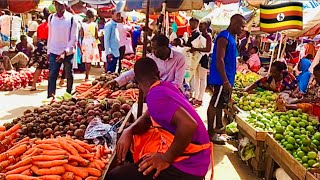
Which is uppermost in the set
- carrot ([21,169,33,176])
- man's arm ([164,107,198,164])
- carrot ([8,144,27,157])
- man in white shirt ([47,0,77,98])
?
man in white shirt ([47,0,77,98])

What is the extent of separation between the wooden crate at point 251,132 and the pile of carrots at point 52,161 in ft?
7.67

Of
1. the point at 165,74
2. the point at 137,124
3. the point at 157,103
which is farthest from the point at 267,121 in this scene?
the point at 157,103

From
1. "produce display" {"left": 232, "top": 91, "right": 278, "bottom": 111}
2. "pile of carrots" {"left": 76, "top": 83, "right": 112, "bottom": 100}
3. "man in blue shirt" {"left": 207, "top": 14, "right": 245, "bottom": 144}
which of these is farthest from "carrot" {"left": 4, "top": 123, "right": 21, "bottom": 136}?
"produce display" {"left": 232, "top": 91, "right": 278, "bottom": 111}

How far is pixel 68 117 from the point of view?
4.62m

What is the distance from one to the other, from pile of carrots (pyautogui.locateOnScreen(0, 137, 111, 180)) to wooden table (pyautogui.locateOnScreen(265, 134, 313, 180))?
1891 millimetres

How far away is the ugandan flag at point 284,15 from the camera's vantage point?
7156 millimetres

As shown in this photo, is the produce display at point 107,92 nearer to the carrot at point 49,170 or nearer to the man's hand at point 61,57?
the man's hand at point 61,57

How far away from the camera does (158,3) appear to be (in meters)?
7.34

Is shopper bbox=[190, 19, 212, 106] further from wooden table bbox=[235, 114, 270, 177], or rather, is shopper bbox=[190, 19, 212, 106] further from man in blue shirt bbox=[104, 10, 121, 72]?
wooden table bbox=[235, 114, 270, 177]

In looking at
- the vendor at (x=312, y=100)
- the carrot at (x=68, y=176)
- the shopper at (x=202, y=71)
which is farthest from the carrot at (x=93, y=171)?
the shopper at (x=202, y=71)

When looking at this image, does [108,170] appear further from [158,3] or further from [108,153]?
[158,3]

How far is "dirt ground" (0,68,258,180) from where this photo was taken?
17.5 feet

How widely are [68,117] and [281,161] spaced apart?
248 cm

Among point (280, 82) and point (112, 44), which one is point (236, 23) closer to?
point (280, 82)
